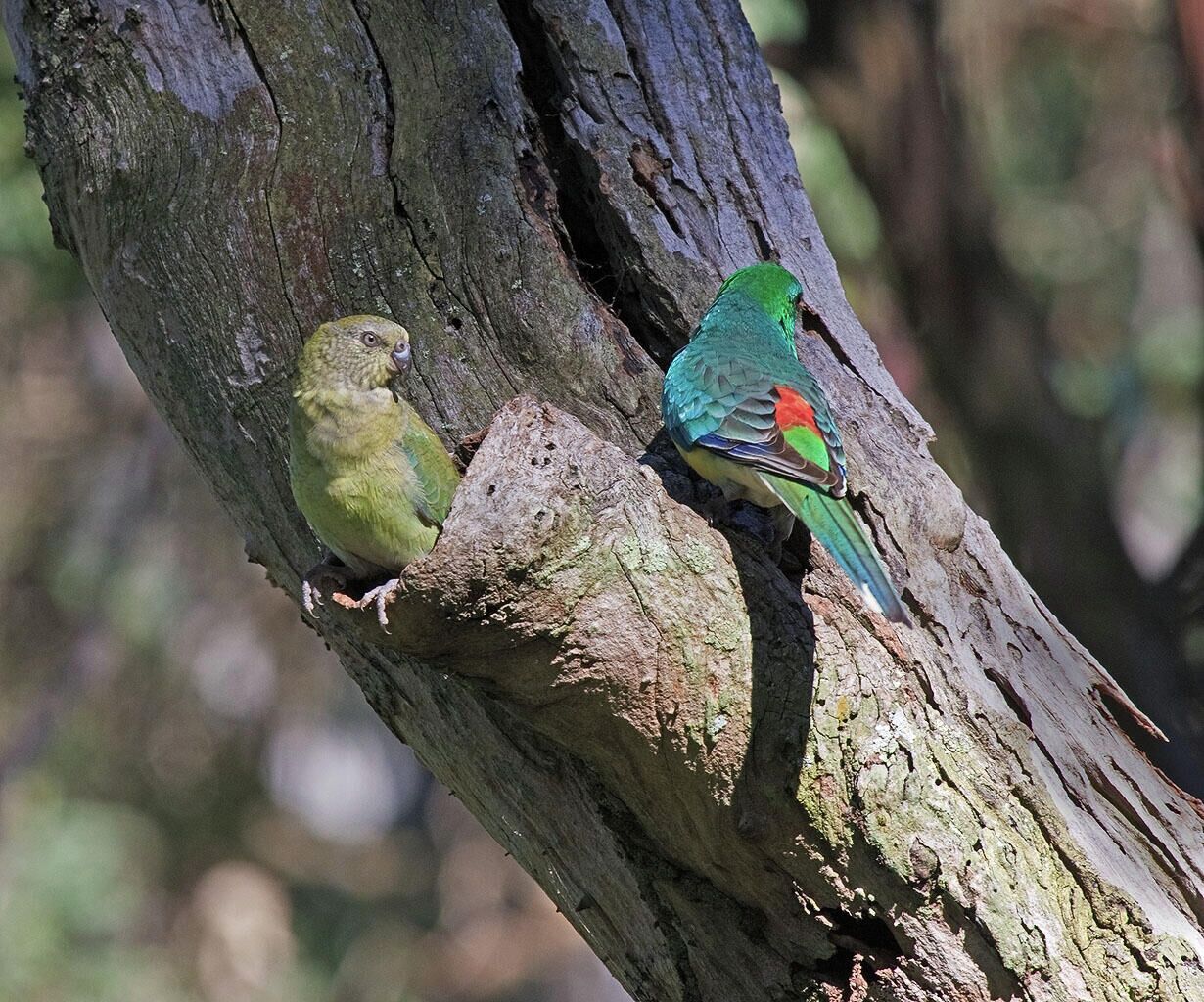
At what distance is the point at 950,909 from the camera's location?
262 centimetres

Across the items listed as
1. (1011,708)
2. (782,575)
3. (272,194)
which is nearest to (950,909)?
(1011,708)

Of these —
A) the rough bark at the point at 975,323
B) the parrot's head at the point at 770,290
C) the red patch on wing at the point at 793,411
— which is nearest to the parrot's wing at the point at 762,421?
the red patch on wing at the point at 793,411

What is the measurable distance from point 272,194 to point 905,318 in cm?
443

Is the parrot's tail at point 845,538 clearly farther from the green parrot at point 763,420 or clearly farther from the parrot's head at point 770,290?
the parrot's head at point 770,290

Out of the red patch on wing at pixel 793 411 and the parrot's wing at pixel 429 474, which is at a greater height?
the parrot's wing at pixel 429 474

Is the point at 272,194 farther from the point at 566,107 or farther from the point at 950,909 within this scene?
the point at 950,909

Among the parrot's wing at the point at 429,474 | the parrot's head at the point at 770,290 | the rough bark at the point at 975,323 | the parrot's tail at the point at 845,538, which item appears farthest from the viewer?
the rough bark at the point at 975,323

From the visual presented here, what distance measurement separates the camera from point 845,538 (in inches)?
109

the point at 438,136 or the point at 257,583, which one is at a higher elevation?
the point at 257,583

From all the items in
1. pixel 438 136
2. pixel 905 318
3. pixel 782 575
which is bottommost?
pixel 782 575

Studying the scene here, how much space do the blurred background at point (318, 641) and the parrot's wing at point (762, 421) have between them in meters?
2.83

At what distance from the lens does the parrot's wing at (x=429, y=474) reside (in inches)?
120

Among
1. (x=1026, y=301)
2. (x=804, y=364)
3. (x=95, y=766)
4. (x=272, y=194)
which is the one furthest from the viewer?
(x=95, y=766)

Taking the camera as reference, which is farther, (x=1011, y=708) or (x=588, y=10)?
(x=588, y=10)
